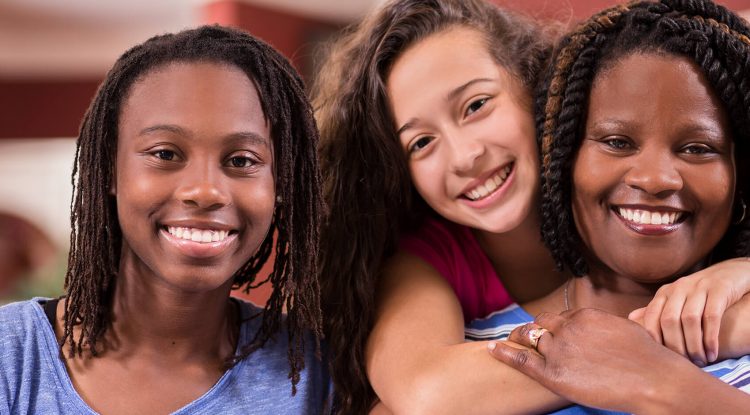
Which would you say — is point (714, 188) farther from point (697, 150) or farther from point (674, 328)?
point (674, 328)

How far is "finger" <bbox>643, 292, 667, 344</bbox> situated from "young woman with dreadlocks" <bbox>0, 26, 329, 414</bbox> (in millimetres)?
605

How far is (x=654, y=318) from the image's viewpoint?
1.45m

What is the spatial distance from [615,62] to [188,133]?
75cm

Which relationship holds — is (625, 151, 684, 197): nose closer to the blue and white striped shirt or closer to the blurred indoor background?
the blue and white striped shirt

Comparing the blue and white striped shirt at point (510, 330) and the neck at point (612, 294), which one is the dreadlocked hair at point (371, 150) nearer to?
the blue and white striped shirt at point (510, 330)

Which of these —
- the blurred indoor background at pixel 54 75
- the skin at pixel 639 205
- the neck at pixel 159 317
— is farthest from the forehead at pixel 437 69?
the blurred indoor background at pixel 54 75

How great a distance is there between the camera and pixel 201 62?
1581 mm

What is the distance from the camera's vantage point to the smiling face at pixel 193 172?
1532 mm

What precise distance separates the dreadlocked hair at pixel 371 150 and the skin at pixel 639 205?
1.16 feet

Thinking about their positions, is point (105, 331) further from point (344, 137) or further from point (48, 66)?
point (48, 66)

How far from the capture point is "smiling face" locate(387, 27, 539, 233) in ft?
5.97

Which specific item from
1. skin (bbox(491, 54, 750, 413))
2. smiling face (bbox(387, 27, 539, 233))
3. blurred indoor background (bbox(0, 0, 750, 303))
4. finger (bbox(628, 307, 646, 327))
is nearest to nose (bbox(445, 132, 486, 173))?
smiling face (bbox(387, 27, 539, 233))

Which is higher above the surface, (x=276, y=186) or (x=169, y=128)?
(x=169, y=128)

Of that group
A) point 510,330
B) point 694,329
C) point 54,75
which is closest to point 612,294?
point 510,330
